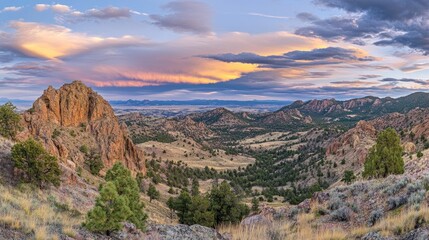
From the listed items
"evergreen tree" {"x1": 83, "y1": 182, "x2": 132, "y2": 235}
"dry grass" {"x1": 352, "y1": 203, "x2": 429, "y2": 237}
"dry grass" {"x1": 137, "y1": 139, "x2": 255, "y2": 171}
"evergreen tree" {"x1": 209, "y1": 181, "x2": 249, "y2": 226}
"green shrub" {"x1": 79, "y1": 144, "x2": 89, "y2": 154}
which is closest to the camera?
"dry grass" {"x1": 352, "y1": 203, "x2": 429, "y2": 237}

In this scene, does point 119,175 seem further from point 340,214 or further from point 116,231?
point 340,214

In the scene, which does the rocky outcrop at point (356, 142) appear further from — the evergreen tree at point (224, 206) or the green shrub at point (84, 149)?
the green shrub at point (84, 149)

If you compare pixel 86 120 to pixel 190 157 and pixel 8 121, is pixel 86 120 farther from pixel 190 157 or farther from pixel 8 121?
pixel 190 157

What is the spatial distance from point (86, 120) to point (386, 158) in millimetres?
84835

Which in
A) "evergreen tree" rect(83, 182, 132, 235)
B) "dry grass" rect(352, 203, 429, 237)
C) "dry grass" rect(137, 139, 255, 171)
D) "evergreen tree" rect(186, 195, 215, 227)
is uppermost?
"dry grass" rect(352, 203, 429, 237)

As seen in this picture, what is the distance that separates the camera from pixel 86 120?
102 m

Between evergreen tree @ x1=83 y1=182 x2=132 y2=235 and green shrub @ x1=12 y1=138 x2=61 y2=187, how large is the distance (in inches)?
833

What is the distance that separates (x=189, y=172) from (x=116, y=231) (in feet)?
423

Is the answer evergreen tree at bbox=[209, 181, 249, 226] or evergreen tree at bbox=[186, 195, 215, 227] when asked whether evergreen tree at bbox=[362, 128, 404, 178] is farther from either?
evergreen tree at bbox=[186, 195, 215, 227]

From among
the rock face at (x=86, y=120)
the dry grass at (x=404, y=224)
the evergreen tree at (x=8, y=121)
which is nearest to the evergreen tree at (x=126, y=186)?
the dry grass at (x=404, y=224)

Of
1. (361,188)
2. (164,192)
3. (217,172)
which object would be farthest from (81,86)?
(361,188)

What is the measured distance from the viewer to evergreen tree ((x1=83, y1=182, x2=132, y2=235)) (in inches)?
503

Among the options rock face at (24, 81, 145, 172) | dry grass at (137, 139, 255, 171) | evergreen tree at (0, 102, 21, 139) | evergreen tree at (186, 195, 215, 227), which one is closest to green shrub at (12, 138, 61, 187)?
evergreen tree at (186, 195, 215, 227)

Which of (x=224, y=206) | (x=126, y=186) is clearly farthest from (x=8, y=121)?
(x=126, y=186)
